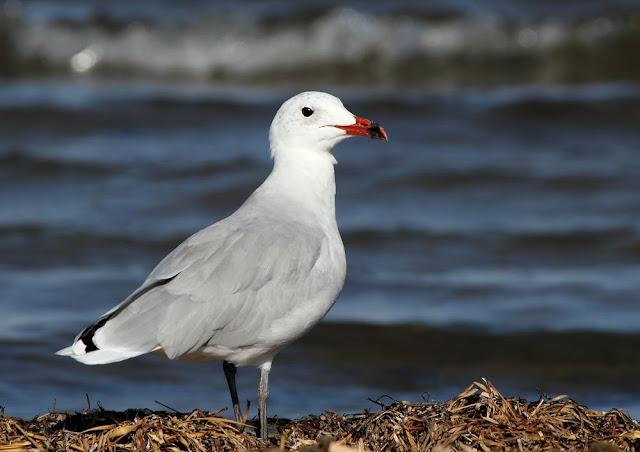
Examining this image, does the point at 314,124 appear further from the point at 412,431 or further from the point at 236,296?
the point at 412,431

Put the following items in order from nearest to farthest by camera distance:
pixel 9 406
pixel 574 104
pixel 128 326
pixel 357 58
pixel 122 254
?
pixel 128 326 → pixel 9 406 → pixel 122 254 → pixel 574 104 → pixel 357 58

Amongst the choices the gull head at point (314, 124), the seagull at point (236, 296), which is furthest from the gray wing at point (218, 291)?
the gull head at point (314, 124)

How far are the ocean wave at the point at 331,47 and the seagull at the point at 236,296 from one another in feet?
36.6

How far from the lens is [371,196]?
422 inches

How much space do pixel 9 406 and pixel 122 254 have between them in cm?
335

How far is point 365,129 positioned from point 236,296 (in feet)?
3.47

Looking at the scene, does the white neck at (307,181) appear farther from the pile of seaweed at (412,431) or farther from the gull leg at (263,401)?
the pile of seaweed at (412,431)

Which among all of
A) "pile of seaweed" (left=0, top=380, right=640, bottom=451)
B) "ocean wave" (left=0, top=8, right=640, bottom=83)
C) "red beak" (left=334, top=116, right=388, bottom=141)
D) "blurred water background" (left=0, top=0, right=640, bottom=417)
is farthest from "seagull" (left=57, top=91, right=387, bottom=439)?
"ocean wave" (left=0, top=8, right=640, bottom=83)

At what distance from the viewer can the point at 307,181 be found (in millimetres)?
5258

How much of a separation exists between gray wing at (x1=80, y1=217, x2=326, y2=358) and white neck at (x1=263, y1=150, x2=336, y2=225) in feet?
0.96

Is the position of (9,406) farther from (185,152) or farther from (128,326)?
(185,152)

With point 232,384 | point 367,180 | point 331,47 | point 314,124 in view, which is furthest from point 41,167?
point 232,384

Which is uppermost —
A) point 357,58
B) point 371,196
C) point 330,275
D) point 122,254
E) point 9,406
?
point 357,58

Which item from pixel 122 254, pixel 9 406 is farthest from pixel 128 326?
pixel 122 254
